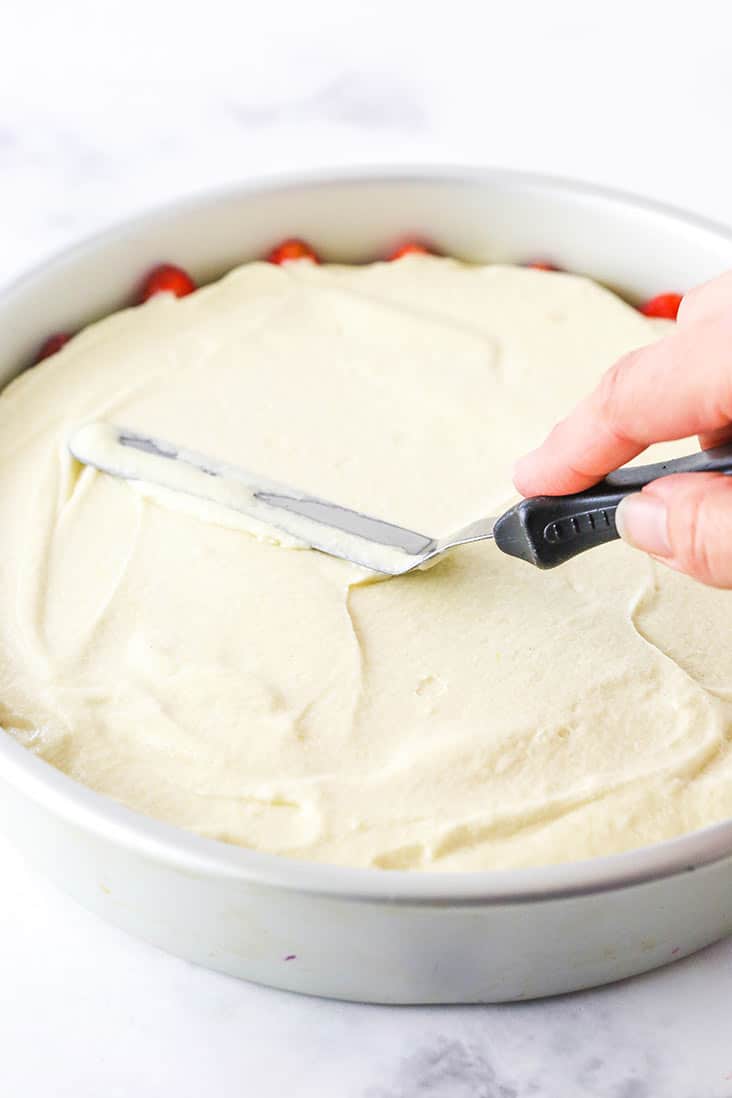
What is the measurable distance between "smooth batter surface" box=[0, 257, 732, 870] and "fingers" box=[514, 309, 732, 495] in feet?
0.90

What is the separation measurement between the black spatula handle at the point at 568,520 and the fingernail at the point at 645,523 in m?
0.06

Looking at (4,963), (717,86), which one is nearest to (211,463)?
(4,963)

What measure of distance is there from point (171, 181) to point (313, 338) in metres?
0.86

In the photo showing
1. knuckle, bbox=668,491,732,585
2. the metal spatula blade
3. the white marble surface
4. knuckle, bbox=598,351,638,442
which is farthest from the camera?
the white marble surface

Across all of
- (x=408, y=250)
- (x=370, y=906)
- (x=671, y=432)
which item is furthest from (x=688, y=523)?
(x=408, y=250)

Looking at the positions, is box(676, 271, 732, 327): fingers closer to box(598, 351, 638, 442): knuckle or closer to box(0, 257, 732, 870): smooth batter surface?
box(598, 351, 638, 442): knuckle

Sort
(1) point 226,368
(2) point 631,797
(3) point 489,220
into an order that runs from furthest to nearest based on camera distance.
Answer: (3) point 489,220
(1) point 226,368
(2) point 631,797

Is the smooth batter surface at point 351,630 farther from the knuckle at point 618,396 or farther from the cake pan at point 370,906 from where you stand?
the knuckle at point 618,396

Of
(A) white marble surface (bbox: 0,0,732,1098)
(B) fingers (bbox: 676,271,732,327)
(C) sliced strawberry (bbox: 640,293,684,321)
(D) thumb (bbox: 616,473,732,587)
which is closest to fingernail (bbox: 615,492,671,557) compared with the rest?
(D) thumb (bbox: 616,473,732,587)

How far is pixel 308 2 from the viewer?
3414 millimetres

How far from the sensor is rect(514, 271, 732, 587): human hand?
1.42 meters

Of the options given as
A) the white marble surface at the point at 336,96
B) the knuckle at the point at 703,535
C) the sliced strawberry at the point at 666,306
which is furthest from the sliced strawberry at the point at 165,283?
the knuckle at the point at 703,535

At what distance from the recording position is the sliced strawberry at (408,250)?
2.59 metres

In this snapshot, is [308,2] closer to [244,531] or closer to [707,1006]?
[244,531]
